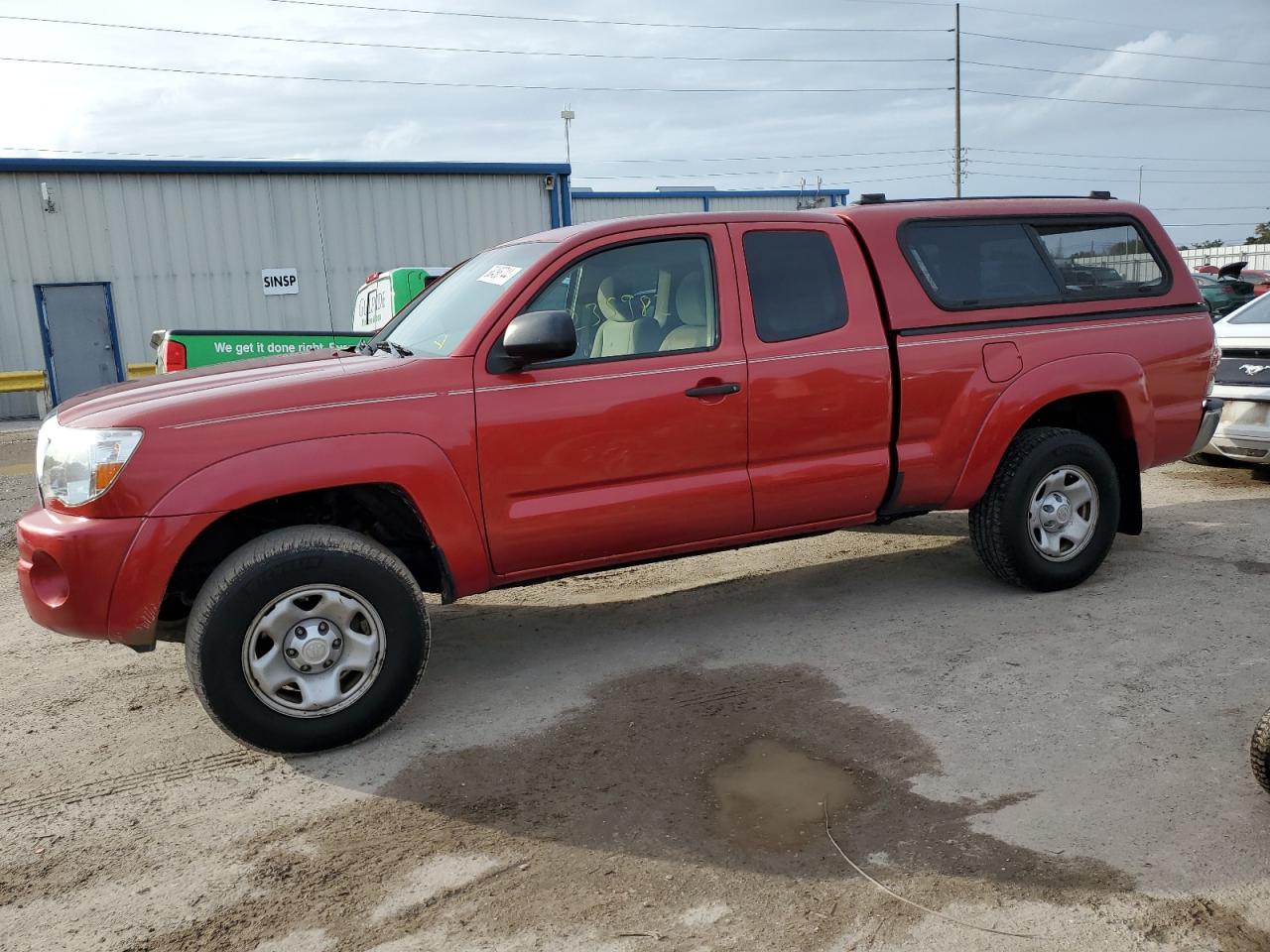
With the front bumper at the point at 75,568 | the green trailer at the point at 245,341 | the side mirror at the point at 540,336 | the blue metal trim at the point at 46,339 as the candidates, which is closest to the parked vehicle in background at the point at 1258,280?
the green trailer at the point at 245,341

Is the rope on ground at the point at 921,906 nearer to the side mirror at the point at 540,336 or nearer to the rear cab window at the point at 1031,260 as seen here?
the side mirror at the point at 540,336

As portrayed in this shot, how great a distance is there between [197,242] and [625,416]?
55.4 ft

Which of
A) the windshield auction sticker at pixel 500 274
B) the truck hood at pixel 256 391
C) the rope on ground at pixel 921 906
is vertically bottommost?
the rope on ground at pixel 921 906

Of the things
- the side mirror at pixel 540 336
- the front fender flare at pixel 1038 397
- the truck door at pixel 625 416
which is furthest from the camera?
the front fender flare at pixel 1038 397

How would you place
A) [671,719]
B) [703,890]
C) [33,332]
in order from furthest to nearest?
1. [33,332]
2. [671,719]
3. [703,890]

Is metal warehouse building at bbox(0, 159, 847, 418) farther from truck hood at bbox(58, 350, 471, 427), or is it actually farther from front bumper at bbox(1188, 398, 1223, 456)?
front bumper at bbox(1188, 398, 1223, 456)

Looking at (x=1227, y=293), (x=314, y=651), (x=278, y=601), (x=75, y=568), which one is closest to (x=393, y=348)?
(x=278, y=601)

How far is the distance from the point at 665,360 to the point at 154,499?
1.98 metres

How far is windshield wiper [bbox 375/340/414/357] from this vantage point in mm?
4301

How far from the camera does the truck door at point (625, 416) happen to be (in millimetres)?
4023

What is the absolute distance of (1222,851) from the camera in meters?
2.86

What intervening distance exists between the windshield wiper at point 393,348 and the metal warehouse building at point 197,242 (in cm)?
1455

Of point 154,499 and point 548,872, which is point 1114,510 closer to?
point 548,872

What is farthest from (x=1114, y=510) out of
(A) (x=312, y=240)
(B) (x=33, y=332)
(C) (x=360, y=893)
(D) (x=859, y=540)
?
(B) (x=33, y=332)
